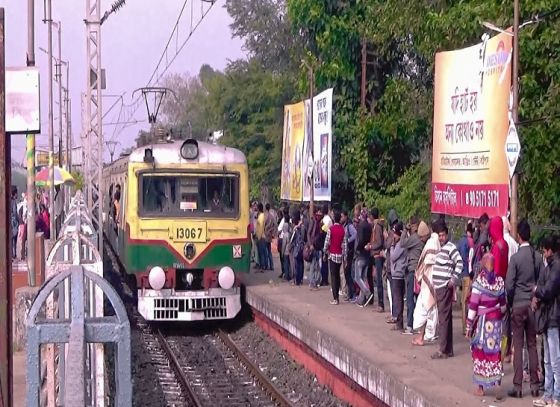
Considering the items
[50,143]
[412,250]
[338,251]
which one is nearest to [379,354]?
[412,250]

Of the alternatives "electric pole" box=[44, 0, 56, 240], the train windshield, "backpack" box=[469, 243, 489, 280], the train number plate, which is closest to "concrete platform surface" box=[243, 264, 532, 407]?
"backpack" box=[469, 243, 489, 280]

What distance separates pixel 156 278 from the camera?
1566 centimetres

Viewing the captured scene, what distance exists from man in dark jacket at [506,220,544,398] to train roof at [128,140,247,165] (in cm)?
833

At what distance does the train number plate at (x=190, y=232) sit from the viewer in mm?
16031

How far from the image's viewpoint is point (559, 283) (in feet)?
27.4

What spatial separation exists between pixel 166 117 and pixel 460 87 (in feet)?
235

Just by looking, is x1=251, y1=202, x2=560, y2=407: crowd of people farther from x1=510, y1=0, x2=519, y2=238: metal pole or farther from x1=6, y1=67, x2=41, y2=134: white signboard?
x1=6, y1=67, x2=41, y2=134: white signboard

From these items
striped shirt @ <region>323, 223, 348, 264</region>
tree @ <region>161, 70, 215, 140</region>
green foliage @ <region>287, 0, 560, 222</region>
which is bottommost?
striped shirt @ <region>323, 223, 348, 264</region>

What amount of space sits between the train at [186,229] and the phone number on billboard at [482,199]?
454 centimetres

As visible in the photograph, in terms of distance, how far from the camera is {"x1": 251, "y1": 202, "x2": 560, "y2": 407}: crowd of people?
340 inches

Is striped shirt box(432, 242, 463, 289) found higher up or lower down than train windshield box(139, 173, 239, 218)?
lower down

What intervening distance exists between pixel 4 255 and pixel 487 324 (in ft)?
15.5

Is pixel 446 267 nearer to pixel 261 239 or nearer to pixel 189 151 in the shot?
pixel 189 151

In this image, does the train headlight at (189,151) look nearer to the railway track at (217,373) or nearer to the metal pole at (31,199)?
the metal pole at (31,199)
